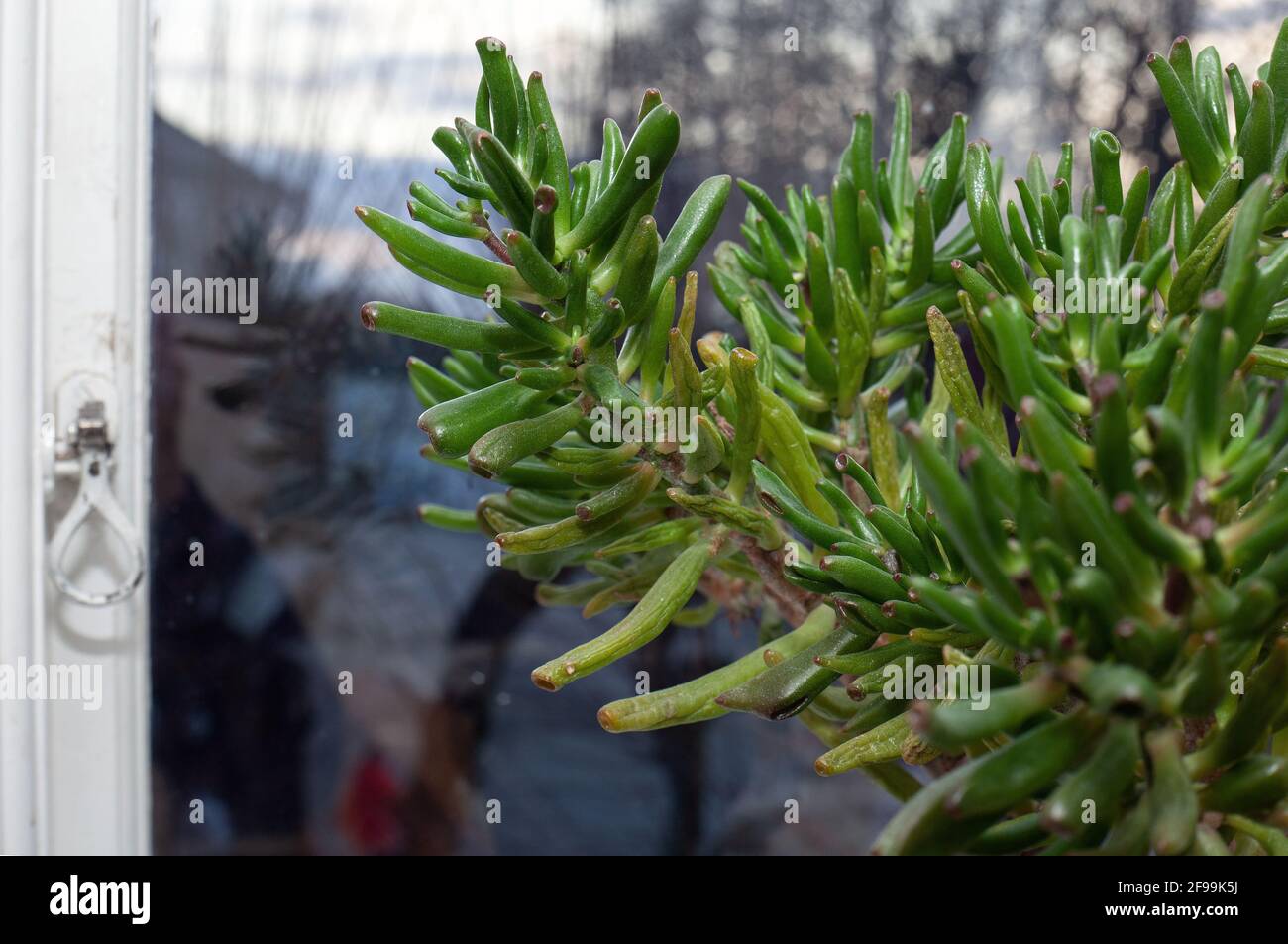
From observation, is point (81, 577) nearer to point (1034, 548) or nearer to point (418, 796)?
point (418, 796)

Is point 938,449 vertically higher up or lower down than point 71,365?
lower down

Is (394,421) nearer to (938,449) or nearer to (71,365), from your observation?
(71,365)

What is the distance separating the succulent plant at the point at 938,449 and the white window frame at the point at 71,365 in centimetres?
48

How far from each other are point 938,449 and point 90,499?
29.9 inches

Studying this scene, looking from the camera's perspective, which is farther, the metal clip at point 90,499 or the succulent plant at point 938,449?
the metal clip at point 90,499

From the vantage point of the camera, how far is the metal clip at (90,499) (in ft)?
2.67

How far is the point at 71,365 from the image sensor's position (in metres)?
0.83

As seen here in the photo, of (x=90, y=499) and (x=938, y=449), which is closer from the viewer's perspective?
(x=938, y=449)

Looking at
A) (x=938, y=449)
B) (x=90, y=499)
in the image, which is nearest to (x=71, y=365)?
(x=90, y=499)

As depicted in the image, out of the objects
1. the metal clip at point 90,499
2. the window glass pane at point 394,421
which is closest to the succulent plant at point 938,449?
the window glass pane at point 394,421

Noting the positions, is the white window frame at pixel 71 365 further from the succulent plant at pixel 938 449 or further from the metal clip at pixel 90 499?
the succulent plant at pixel 938 449

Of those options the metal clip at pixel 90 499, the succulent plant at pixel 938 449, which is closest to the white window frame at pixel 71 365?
the metal clip at pixel 90 499

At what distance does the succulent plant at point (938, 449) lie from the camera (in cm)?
27

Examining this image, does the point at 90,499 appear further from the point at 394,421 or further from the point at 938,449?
the point at 938,449
